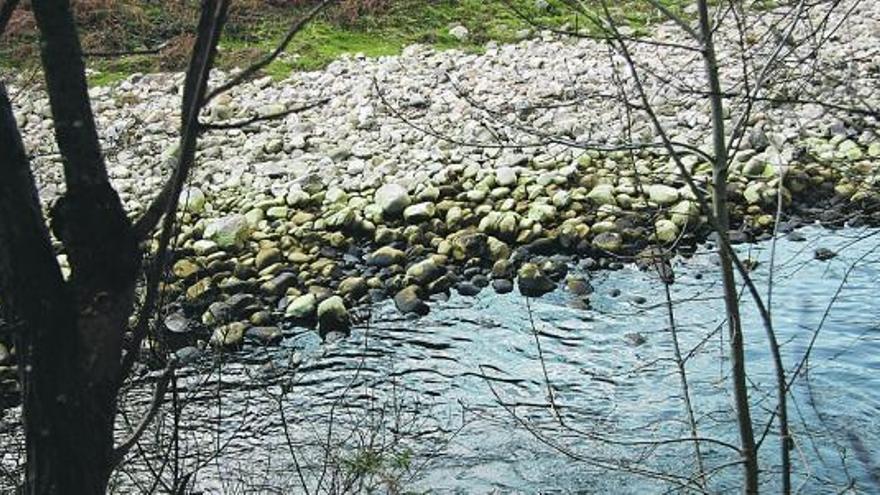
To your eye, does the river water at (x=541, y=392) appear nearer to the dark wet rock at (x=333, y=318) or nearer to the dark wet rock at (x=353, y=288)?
the dark wet rock at (x=333, y=318)

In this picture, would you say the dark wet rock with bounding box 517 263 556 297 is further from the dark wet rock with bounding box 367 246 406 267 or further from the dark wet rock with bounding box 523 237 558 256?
the dark wet rock with bounding box 367 246 406 267

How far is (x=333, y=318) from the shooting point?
694 centimetres

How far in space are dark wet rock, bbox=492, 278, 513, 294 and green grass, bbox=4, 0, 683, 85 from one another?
5217 millimetres

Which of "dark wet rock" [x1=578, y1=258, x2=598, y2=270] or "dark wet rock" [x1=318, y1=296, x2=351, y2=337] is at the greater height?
"dark wet rock" [x1=578, y1=258, x2=598, y2=270]

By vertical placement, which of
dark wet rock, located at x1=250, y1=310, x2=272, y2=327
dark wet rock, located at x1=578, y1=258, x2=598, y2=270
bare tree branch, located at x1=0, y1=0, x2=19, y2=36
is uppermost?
bare tree branch, located at x1=0, y1=0, x2=19, y2=36

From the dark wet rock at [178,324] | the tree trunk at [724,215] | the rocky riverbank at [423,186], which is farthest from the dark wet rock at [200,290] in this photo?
the tree trunk at [724,215]

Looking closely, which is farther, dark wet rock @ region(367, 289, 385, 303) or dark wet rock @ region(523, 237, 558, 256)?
dark wet rock @ region(523, 237, 558, 256)

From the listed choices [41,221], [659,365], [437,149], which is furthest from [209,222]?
[41,221]

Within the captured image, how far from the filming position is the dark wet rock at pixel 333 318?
22.6 ft

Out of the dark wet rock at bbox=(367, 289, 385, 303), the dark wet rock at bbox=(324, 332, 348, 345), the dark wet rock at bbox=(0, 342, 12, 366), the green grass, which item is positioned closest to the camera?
the dark wet rock at bbox=(0, 342, 12, 366)

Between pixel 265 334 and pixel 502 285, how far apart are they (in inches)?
63.2

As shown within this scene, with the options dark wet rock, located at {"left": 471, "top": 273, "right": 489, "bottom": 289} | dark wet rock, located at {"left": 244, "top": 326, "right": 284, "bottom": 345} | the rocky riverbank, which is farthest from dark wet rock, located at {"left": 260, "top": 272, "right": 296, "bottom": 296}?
dark wet rock, located at {"left": 471, "top": 273, "right": 489, "bottom": 289}

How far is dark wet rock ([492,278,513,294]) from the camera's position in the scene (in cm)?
724

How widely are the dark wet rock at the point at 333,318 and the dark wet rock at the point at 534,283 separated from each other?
1174 millimetres
